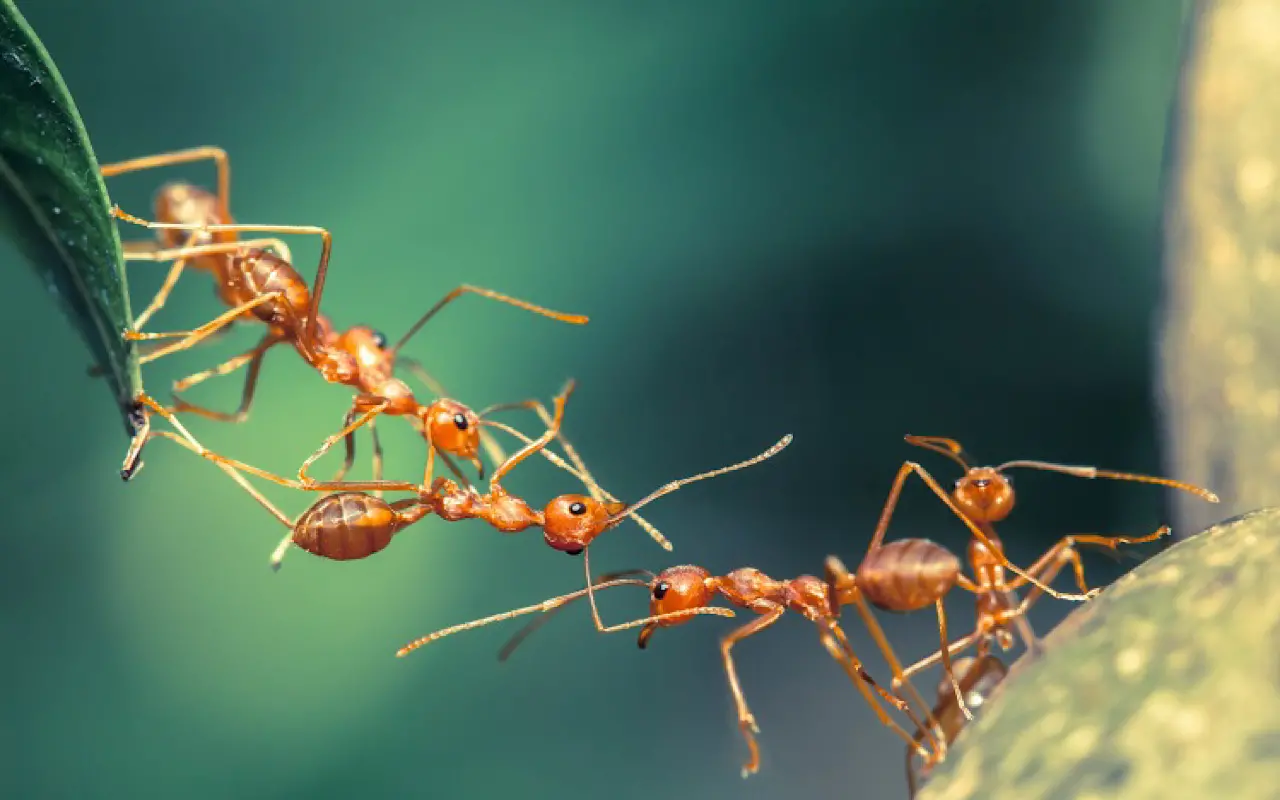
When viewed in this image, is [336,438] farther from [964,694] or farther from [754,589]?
[964,694]

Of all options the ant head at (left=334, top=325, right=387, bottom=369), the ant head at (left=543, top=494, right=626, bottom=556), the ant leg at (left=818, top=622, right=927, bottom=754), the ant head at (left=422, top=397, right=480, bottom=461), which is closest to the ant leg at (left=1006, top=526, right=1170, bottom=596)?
the ant leg at (left=818, top=622, right=927, bottom=754)

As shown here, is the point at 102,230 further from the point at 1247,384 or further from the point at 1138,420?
the point at 1138,420

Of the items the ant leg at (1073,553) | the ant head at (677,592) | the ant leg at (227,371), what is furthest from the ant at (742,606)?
the ant leg at (227,371)

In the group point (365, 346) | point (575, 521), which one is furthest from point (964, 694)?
point (365, 346)

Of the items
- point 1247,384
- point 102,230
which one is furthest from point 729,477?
point 102,230

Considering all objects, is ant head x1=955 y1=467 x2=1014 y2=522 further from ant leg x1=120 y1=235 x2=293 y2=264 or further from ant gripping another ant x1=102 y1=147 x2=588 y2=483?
ant leg x1=120 y1=235 x2=293 y2=264
